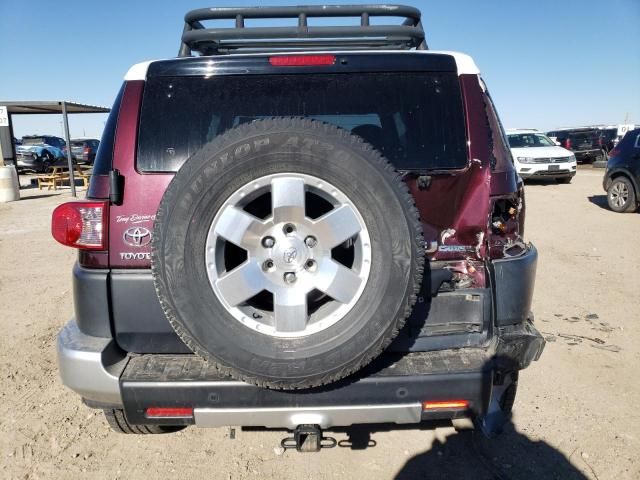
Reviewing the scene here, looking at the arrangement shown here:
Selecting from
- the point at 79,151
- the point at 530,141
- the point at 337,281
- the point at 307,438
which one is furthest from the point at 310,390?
the point at 79,151

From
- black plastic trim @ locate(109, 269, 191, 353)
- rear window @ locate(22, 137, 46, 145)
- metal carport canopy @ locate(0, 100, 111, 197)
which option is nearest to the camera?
black plastic trim @ locate(109, 269, 191, 353)

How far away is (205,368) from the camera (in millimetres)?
1953

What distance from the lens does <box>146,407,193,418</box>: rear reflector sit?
→ 6.24 feet

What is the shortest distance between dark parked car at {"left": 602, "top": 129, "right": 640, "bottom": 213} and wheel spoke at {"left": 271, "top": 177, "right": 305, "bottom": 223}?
413 inches

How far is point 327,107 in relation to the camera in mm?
2121

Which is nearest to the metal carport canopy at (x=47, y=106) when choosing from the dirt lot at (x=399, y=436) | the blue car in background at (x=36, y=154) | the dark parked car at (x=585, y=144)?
the blue car in background at (x=36, y=154)

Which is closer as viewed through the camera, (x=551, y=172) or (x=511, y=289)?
(x=511, y=289)

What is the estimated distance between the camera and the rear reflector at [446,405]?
191 cm

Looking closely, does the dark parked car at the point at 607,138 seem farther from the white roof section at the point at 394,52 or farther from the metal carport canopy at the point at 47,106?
the white roof section at the point at 394,52

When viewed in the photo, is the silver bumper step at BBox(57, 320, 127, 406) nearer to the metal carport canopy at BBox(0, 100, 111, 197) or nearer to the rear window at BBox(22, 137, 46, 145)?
the metal carport canopy at BBox(0, 100, 111, 197)

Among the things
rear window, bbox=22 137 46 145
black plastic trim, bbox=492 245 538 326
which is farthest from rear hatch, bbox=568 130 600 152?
rear window, bbox=22 137 46 145

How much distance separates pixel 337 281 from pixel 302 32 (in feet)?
6.25

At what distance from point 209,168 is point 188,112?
490 mm

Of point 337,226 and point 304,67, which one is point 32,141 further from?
point 337,226
